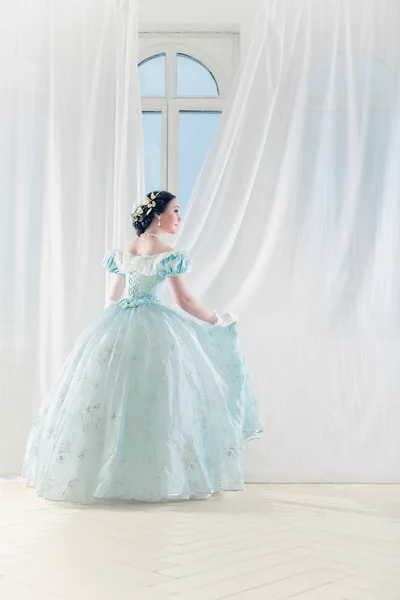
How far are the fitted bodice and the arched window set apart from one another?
802 mm

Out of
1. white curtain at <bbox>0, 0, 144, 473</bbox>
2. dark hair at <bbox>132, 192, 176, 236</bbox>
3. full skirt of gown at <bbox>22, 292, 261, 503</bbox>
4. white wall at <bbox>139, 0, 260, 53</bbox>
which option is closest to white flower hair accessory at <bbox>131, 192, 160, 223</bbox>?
dark hair at <bbox>132, 192, 176, 236</bbox>

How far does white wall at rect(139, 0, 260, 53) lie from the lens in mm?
3900

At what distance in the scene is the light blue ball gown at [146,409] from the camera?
2.81 m

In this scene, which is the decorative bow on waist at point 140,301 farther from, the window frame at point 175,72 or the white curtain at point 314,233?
the window frame at point 175,72

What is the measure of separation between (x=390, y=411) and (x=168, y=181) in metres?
1.57

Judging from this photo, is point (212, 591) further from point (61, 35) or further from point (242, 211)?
point (61, 35)

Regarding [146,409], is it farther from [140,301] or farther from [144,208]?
[144,208]

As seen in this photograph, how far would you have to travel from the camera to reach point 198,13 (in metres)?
3.92

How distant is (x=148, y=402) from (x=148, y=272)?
22.0 inches

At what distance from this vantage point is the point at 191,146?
4004 millimetres

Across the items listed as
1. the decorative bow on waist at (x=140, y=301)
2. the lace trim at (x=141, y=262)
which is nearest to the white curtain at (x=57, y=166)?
the lace trim at (x=141, y=262)

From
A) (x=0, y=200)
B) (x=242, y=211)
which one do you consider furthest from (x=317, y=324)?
(x=0, y=200)

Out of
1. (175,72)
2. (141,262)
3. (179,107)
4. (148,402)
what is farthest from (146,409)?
(175,72)

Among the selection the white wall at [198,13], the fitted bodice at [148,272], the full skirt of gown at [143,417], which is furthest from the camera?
the white wall at [198,13]
